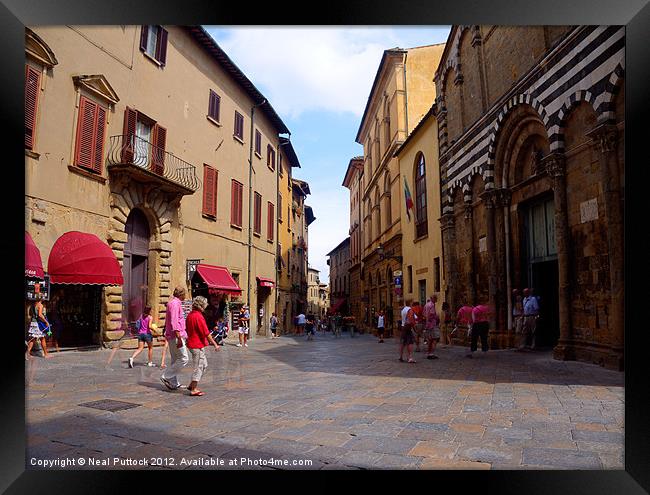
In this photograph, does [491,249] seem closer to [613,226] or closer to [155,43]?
[613,226]

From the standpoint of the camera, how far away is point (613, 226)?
729cm

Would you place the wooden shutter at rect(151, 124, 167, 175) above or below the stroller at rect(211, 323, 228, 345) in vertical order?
above

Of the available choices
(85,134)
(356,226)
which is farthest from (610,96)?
(356,226)

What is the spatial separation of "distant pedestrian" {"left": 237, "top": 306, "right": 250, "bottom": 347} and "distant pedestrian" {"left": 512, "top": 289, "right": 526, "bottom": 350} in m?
7.85

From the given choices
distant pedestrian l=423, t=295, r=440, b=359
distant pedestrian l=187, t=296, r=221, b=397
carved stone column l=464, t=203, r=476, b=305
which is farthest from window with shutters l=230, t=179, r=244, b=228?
distant pedestrian l=187, t=296, r=221, b=397

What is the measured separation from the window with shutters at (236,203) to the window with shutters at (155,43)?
14.4 ft

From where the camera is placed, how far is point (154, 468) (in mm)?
Result: 3309

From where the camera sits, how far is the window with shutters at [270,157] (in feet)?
48.9

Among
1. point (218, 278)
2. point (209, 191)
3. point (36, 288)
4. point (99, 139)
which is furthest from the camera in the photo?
point (218, 278)

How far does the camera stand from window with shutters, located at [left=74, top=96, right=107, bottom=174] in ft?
30.6

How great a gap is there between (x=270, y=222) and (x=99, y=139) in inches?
304

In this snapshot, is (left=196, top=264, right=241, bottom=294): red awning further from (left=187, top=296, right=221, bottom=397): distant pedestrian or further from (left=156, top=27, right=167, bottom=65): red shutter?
(left=187, top=296, right=221, bottom=397): distant pedestrian

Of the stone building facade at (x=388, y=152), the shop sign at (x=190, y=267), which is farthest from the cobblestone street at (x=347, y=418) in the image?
the stone building facade at (x=388, y=152)
